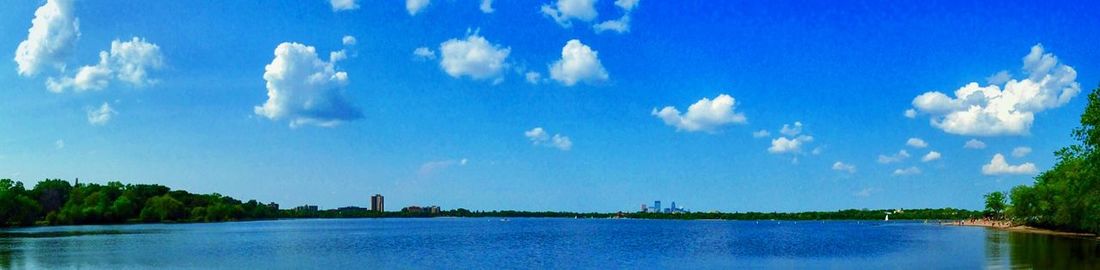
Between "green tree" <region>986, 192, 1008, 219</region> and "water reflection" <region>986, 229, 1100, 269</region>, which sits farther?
"green tree" <region>986, 192, 1008, 219</region>

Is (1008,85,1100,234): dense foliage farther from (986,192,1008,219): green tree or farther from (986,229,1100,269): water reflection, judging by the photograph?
(986,192,1008,219): green tree

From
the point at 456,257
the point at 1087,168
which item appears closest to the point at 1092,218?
the point at 1087,168

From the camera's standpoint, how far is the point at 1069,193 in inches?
3487

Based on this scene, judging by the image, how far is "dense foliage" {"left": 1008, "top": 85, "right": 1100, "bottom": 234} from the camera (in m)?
61.4

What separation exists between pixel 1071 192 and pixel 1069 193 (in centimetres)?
446

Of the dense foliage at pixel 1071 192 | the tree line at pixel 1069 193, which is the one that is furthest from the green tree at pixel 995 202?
the dense foliage at pixel 1071 192

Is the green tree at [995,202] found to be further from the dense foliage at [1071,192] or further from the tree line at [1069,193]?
the dense foliage at [1071,192]

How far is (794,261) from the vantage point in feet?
208

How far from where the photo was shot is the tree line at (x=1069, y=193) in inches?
2422

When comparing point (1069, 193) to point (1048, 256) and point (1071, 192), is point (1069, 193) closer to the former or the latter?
point (1071, 192)

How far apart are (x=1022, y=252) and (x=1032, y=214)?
6551cm

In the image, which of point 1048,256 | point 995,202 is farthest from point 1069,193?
point 995,202

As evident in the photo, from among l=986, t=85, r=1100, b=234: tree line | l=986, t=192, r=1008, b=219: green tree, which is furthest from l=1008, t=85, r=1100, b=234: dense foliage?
l=986, t=192, r=1008, b=219: green tree

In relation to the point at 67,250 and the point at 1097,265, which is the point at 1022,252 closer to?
the point at 1097,265
